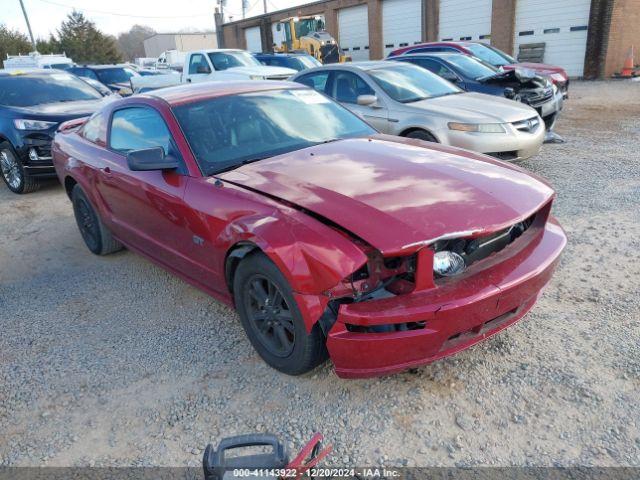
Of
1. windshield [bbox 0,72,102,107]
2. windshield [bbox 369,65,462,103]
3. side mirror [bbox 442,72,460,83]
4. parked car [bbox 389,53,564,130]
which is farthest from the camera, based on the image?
side mirror [bbox 442,72,460,83]

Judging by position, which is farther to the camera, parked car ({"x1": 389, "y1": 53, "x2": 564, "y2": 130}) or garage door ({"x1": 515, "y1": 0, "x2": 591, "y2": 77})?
garage door ({"x1": 515, "y1": 0, "x2": 591, "y2": 77})

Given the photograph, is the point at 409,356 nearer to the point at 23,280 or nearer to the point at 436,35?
the point at 23,280

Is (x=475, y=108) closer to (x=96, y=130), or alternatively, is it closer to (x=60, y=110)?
(x=96, y=130)

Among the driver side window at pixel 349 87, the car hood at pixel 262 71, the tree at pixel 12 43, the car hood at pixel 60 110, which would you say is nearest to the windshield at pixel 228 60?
the car hood at pixel 262 71

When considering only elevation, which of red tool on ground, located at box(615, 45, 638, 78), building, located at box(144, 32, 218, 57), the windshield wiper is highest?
building, located at box(144, 32, 218, 57)

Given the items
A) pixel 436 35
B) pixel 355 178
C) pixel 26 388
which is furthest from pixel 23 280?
pixel 436 35

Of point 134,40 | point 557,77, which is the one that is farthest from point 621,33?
point 134,40

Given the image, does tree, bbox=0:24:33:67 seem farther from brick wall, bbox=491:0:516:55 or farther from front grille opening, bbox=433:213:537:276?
front grille opening, bbox=433:213:537:276

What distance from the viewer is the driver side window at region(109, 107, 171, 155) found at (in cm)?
359

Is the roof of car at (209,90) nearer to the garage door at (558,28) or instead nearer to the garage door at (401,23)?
the garage door at (558,28)

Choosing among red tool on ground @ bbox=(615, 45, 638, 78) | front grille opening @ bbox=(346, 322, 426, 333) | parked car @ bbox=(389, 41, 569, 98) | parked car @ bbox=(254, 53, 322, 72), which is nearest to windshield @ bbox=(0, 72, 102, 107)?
parked car @ bbox=(389, 41, 569, 98)

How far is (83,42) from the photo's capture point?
52.1m

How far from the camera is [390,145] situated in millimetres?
3625

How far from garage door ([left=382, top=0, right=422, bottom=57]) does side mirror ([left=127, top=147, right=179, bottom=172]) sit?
77.5 ft
